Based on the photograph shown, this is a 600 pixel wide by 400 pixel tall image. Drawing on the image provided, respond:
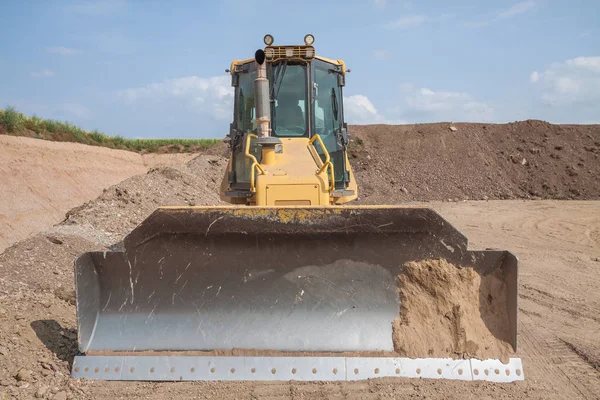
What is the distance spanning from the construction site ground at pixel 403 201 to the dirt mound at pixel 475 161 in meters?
0.06

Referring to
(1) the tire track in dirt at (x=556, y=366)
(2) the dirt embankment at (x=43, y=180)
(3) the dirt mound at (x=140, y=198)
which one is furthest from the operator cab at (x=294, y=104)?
(2) the dirt embankment at (x=43, y=180)

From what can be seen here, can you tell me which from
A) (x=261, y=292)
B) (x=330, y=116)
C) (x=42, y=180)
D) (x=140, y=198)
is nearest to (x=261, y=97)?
(x=330, y=116)

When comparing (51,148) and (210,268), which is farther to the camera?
(51,148)

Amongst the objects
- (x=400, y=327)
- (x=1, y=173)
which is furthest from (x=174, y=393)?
(x=1, y=173)

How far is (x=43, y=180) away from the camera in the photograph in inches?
598

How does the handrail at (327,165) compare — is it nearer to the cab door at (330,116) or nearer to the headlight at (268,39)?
the cab door at (330,116)

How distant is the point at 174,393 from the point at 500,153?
2051cm

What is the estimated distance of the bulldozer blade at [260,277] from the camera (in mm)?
4039

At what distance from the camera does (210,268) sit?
4246 millimetres

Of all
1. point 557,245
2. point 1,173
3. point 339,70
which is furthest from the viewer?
point 1,173

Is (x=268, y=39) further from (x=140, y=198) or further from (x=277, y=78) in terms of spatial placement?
(x=140, y=198)

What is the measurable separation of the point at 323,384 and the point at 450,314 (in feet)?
3.33

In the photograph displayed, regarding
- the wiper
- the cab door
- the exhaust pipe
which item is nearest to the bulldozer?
the exhaust pipe

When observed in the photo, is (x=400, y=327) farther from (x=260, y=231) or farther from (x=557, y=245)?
(x=557, y=245)
